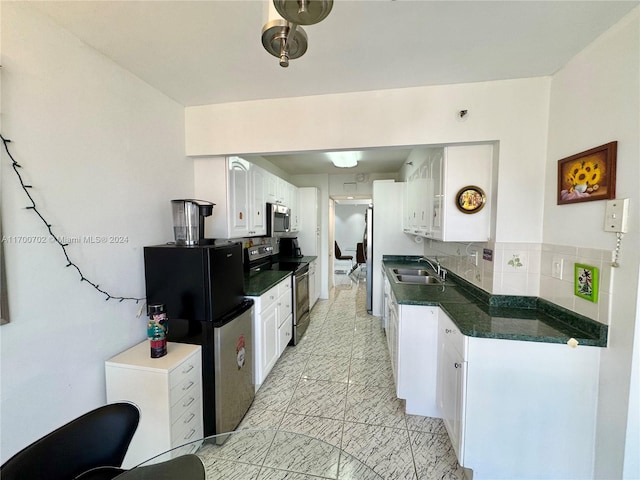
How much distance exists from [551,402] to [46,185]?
2913 millimetres

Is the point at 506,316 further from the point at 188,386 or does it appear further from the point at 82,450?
the point at 82,450

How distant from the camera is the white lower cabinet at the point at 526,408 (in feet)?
4.43

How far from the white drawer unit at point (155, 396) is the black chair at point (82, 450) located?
0.44 m

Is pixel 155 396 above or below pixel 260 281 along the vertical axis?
below

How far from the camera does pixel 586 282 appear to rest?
1377mm

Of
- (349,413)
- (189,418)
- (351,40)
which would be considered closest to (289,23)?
(351,40)

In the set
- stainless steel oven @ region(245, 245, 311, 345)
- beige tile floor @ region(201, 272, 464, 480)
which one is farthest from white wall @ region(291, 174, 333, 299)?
beige tile floor @ region(201, 272, 464, 480)

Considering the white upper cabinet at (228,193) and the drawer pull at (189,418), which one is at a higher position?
the white upper cabinet at (228,193)

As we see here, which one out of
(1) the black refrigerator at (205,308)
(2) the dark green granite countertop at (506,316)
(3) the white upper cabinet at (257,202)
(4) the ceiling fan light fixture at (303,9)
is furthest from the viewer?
(3) the white upper cabinet at (257,202)

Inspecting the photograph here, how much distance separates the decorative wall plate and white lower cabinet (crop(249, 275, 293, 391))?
1.85 metres

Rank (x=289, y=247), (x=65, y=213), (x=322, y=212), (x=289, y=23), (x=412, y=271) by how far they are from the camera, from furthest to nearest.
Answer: (x=322, y=212) < (x=289, y=247) < (x=412, y=271) < (x=65, y=213) < (x=289, y=23)

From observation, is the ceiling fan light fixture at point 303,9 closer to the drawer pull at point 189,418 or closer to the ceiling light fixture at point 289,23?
the ceiling light fixture at point 289,23

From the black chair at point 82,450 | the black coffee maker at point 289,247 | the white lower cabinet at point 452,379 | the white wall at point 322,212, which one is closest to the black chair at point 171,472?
the black chair at point 82,450

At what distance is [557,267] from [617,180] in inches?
24.3
